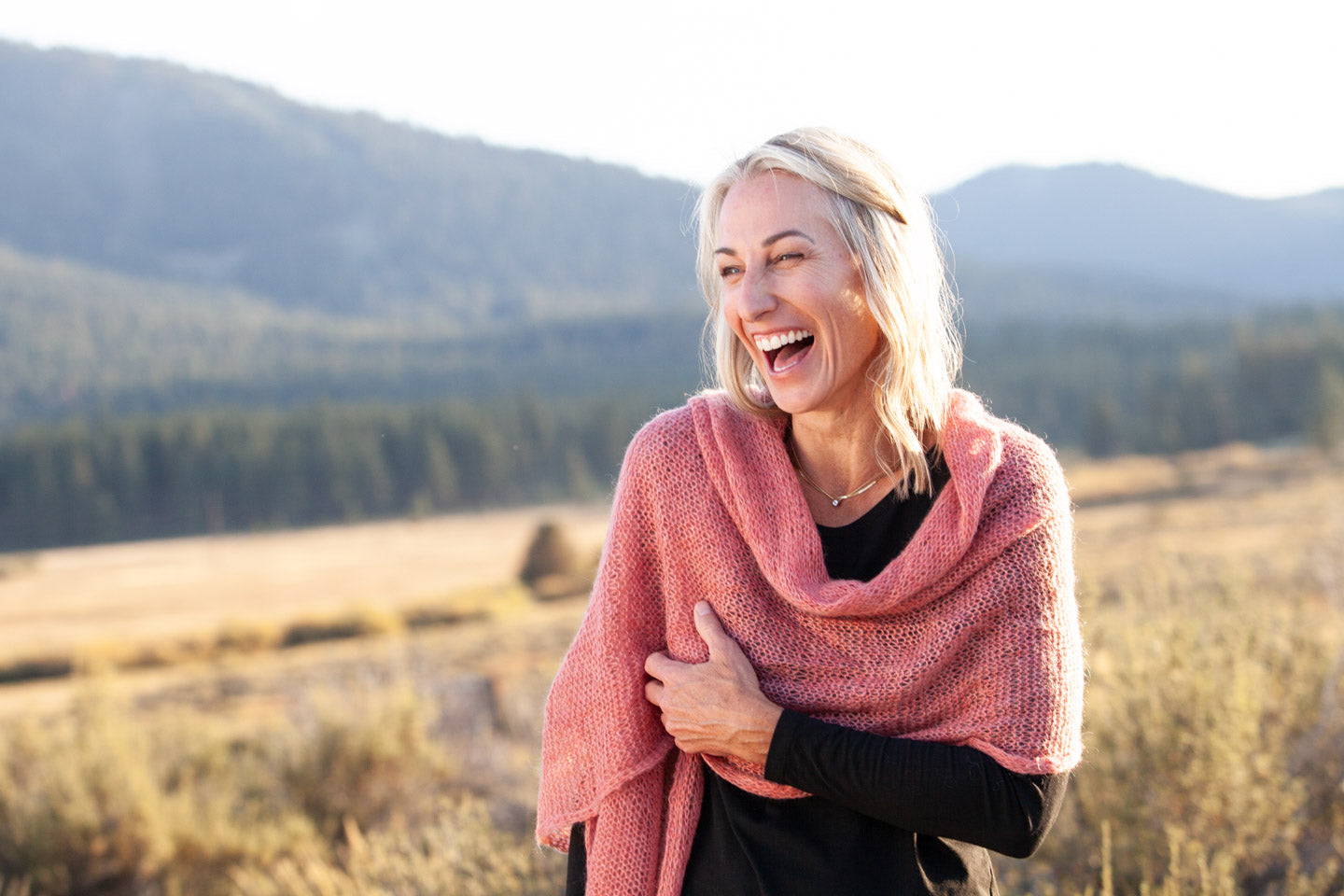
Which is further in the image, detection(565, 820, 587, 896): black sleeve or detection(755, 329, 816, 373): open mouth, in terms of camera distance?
detection(565, 820, 587, 896): black sleeve

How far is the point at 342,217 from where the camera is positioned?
177500 millimetres

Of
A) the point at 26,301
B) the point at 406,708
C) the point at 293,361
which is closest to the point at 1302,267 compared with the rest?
the point at 293,361

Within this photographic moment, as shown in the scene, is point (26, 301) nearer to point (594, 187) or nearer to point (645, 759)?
point (594, 187)

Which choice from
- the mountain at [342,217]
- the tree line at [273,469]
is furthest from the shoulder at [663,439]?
the mountain at [342,217]

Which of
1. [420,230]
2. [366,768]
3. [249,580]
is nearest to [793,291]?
[366,768]

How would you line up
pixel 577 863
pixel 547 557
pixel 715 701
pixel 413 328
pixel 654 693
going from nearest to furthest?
pixel 715 701 < pixel 654 693 < pixel 577 863 < pixel 547 557 < pixel 413 328

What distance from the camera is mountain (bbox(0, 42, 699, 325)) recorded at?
5910 inches

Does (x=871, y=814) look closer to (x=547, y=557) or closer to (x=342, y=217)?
(x=547, y=557)

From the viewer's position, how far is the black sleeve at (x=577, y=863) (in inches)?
76.0

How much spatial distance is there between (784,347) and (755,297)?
11 centimetres

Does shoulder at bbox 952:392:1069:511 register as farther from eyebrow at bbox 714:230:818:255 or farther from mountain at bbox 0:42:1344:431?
mountain at bbox 0:42:1344:431

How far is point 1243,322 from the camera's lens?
75.6m

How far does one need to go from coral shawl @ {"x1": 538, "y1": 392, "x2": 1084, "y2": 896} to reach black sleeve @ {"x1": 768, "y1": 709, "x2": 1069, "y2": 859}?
0.14 ft

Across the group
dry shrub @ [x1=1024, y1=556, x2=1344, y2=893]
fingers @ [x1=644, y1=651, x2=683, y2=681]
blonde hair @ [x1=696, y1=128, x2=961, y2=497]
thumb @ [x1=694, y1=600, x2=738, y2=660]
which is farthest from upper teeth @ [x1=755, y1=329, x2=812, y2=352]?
dry shrub @ [x1=1024, y1=556, x2=1344, y2=893]
